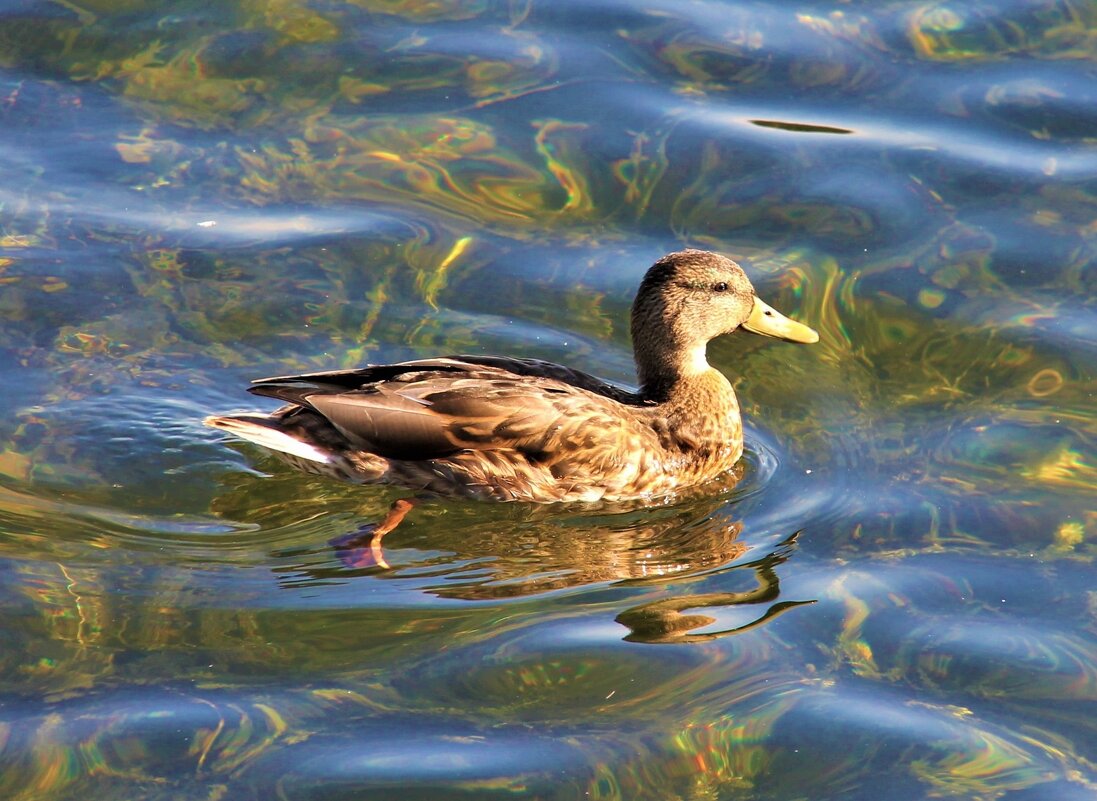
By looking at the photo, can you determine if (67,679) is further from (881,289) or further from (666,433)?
(881,289)

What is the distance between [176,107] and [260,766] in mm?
5676

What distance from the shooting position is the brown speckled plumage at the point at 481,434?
25.1ft

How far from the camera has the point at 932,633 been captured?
21.8 feet

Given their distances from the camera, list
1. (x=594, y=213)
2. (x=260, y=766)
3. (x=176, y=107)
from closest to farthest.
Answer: (x=260, y=766) → (x=594, y=213) → (x=176, y=107)

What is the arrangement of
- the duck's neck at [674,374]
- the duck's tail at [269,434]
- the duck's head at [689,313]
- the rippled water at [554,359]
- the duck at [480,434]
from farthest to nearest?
1. the duck's neck at [674,374]
2. the duck's head at [689,313]
3. the duck at [480,434]
4. the duck's tail at [269,434]
5. the rippled water at [554,359]

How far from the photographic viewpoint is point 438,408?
25.2 feet

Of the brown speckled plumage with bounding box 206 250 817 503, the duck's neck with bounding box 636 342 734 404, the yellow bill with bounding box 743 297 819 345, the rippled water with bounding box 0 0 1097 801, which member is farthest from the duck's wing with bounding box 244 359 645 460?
the yellow bill with bounding box 743 297 819 345

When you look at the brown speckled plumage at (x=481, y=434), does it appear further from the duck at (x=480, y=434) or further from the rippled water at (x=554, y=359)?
the rippled water at (x=554, y=359)

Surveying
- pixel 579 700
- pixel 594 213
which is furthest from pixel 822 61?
pixel 579 700

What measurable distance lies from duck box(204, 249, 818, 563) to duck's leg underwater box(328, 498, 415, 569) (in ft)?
0.06

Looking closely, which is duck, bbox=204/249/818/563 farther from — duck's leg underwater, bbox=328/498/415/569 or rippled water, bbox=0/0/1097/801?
rippled water, bbox=0/0/1097/801

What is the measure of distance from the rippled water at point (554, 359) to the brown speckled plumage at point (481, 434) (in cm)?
15

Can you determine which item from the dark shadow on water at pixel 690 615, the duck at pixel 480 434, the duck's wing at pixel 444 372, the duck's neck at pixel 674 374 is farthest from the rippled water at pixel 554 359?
the duck's wing at pixel 444 372

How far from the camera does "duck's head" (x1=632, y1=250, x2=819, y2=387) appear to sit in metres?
8.10
